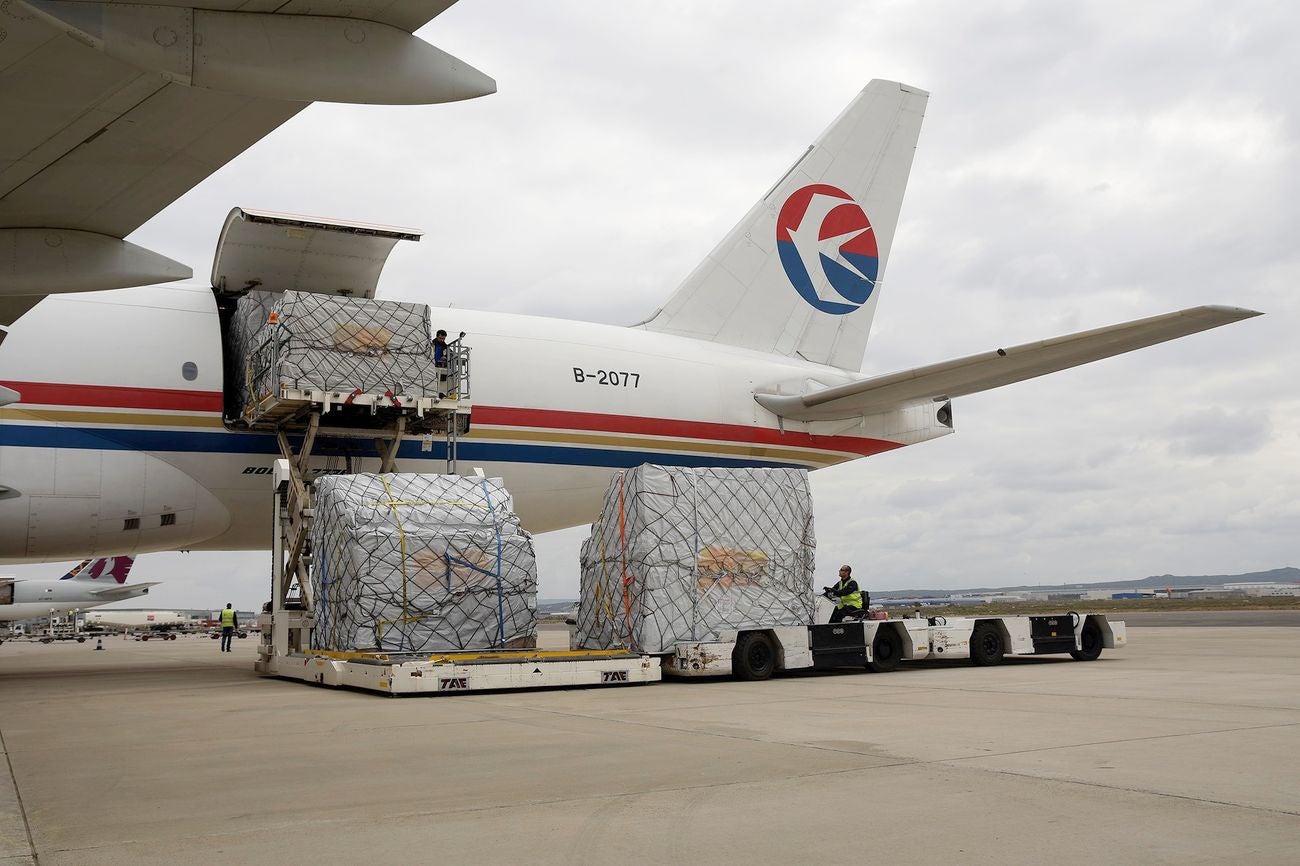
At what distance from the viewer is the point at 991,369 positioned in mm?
17016

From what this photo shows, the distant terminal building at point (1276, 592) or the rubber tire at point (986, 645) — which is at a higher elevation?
the rubber tire at point (986, 645)

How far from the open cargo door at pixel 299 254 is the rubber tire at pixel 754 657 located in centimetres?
792

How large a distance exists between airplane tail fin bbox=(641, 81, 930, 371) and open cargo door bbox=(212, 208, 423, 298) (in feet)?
20.3

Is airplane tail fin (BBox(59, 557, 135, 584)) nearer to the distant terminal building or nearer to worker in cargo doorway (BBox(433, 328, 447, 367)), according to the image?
worker in cargo doorway (BBox(433, 328, 447, 367))

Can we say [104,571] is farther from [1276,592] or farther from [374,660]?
[1276,592]

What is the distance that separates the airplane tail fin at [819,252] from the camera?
2231 centimetres

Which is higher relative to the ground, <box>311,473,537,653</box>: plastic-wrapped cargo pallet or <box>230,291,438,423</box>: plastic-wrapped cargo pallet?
<box>230,291,438,423</box>: plastic-wrapped cargo pallet

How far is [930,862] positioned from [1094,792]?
178cm

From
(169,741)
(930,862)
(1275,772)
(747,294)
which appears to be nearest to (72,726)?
(169,741)

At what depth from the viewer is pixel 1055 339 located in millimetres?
15805

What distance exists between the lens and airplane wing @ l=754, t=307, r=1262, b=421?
14.6 m

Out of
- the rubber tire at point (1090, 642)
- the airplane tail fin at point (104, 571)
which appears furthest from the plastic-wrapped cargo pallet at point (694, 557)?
the airplane tail fin at point (104, 571)

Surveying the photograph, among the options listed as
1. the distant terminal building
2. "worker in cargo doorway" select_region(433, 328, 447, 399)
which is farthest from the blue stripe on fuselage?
the distant terminal building

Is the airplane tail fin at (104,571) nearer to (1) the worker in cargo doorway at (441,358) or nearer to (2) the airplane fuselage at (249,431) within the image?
(2) the airplane fuselage at (249,431)
